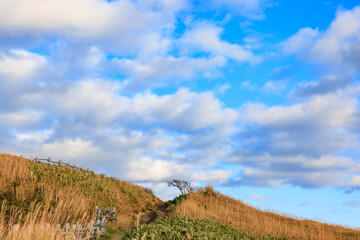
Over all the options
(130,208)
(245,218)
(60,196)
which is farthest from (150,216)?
(60,196)

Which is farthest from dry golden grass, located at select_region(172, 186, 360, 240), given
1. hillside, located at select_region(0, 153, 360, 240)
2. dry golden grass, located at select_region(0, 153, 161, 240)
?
dry golden grass, located at select_region(0, 153, 161, 240)

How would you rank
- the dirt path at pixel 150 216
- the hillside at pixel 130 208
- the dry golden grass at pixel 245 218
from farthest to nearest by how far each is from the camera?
the dirt path at pixel 150 216 → the dry golden grass at pixel 245 218 → the hillside at pixel 130 208

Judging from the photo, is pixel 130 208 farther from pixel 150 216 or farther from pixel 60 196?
pixel 60 196

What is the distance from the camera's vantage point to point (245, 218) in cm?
2098

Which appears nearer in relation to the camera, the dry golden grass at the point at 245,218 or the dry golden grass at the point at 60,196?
the dry golden grass at the point at 60,196

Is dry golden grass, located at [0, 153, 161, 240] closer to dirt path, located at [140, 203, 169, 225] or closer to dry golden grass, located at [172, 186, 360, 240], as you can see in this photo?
dirt path, located at [140, 203, 169, 225]

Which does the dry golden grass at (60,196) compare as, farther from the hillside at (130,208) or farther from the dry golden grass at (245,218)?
the dry golden grass at (245,218)

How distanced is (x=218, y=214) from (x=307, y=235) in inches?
221

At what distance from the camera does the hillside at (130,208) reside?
45.0 feet

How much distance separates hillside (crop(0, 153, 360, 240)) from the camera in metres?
13.7

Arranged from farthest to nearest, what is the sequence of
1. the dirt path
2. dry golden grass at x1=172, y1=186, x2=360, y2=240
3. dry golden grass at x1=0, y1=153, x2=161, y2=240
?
the dirt path → dry golden grass at x1=172, y1=186, x2=360, y2=240 → dry golden grass at x1=0, y1=153, x2=161, y2=240

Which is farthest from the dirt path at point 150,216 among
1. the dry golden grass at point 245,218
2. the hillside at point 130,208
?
the dry golden grass at point 245,218

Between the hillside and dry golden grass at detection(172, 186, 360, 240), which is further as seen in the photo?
dry golden grass at detection(172, 186, 360, 240)

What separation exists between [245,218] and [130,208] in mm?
8913
